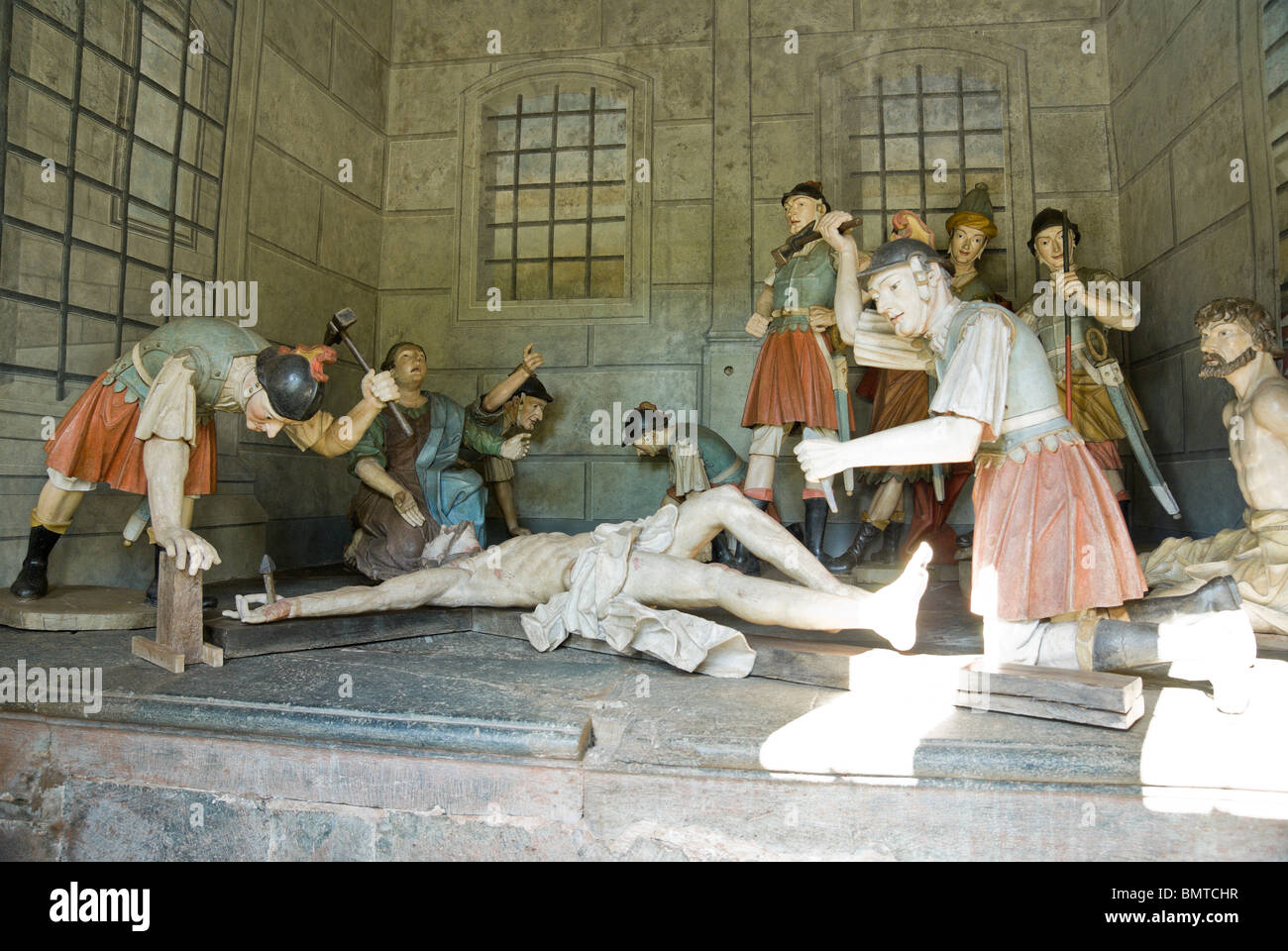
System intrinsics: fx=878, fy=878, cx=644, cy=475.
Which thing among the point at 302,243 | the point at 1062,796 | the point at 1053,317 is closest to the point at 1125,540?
the point at 1062,796

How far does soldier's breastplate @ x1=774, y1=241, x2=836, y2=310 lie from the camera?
190 inches

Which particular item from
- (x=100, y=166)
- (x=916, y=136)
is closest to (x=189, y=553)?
(x=100, y=166)

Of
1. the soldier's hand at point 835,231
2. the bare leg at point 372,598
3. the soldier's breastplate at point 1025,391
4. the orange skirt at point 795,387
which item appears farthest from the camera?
the orange skirt at point 795,387

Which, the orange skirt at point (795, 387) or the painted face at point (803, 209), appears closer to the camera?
the orange skirt at point (795, 387)

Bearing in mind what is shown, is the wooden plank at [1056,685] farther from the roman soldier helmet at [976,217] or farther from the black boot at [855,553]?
the roman soldier helmet at [976,217]

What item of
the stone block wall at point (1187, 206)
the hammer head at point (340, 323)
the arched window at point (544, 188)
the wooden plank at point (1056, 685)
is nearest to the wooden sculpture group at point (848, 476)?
the wooden plank at point (1056, 685)

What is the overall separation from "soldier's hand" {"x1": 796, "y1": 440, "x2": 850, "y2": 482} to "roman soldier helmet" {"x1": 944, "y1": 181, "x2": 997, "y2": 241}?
354 cm

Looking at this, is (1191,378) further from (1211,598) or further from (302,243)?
(302,243)

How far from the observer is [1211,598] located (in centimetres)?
259

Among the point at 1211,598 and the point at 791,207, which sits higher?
the point at 791,207

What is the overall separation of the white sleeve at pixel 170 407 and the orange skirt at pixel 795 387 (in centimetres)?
269

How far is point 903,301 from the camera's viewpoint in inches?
104

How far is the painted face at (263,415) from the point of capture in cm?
327

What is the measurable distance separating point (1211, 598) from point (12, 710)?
358 centimetres
